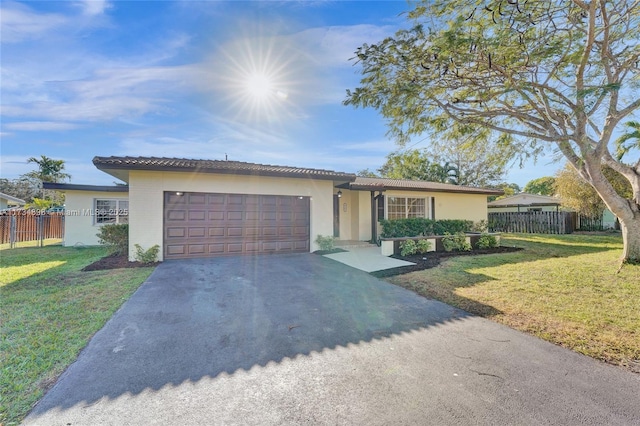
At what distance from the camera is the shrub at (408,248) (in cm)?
990

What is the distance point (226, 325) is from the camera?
3906mm

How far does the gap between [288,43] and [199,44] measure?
273 centimetres

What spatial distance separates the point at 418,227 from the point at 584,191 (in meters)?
13.0

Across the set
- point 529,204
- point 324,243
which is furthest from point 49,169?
point 529,204

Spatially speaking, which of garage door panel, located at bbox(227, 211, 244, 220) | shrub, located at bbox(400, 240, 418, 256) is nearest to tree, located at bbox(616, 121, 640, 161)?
shrub, located at bbox(400, 240, 418, 256)

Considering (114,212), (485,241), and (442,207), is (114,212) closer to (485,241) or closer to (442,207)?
(442,207)

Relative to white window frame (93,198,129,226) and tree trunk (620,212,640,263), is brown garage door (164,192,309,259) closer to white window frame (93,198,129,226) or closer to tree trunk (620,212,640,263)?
white window frame (93,198,129,226)

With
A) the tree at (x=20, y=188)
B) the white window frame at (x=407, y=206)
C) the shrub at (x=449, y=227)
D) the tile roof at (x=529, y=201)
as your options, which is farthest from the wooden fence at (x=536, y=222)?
the tree at (x=20, y=188)

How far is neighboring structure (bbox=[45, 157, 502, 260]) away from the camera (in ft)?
27.6

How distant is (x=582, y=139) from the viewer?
679 centimetres

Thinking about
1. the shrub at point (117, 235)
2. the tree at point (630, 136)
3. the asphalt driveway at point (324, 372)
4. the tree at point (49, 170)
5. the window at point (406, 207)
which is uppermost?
the tree at point (49, 170)

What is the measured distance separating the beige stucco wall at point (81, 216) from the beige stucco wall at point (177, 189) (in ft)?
18.3

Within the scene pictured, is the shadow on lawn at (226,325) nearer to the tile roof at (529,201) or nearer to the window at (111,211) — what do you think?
the window at (111,211)

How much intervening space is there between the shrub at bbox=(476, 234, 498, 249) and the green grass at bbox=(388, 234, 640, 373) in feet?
7.63
